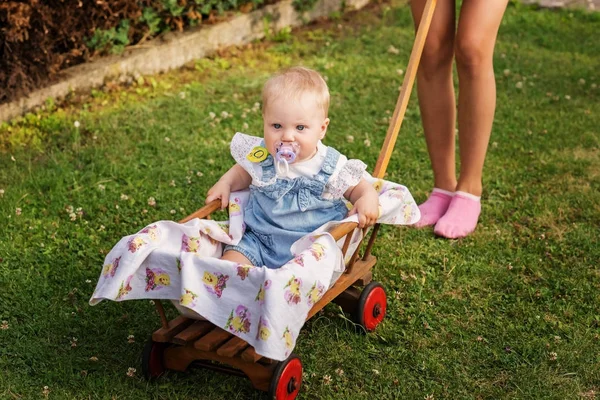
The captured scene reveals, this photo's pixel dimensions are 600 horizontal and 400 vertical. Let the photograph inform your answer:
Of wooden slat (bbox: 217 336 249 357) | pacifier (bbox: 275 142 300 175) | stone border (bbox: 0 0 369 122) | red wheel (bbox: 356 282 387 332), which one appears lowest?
stone border (bbox: 0 0 369 122)

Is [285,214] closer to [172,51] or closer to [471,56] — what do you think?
[471,56]

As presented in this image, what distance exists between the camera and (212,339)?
2.96m

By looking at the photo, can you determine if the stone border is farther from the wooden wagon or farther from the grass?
the wooden wagon

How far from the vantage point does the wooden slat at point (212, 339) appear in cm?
291

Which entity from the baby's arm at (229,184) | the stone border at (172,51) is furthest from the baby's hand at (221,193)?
the stone border at (172,51)

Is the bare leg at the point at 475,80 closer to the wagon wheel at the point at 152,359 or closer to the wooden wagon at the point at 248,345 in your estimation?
the wooden wagon at the point at 248,345

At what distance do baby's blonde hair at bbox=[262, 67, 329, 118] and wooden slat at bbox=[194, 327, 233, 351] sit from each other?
0.86 m

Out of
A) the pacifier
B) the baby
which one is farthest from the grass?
the pacifier

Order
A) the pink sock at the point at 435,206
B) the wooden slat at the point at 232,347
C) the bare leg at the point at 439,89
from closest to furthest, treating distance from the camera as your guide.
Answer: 1. the wooden slat at the point at 232,347
2. the bare leg at the point at 439,89
3. the pink sock at the point at 435,206

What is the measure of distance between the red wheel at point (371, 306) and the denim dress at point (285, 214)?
0.32 metres

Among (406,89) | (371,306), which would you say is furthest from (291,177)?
(406,89)

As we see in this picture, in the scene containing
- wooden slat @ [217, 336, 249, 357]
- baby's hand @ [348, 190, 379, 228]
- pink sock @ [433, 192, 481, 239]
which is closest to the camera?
wooden slat @ [217, 336, 249, 357]

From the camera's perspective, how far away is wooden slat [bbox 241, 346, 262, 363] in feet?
9.33

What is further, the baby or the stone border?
the stone border
